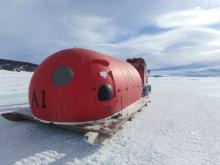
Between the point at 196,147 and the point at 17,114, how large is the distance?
198 inches

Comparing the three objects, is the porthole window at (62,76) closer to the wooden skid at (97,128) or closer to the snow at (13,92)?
the wooden skid at (97,128)

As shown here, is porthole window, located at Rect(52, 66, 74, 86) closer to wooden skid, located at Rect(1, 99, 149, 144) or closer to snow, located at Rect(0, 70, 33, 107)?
wooden skid, located at Rect(1, 99, 149, 144)

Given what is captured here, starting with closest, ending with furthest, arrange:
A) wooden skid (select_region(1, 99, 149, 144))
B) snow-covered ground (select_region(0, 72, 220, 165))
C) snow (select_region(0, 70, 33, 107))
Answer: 1. snow-covered ground (select_region(0, 72, 220, 165))
2. wooden skid (select_region(1, 99, 149, 144))
3. snow (select_region(0, 70, 33, 107))

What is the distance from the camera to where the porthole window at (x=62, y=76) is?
5.54m

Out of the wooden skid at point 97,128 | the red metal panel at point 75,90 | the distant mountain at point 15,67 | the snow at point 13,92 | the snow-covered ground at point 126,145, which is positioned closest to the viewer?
the snow-covered ground at point 126,145

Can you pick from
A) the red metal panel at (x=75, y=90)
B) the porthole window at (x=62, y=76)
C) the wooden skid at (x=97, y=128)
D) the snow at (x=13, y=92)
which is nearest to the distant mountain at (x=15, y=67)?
the snow at (x=13, y=92)

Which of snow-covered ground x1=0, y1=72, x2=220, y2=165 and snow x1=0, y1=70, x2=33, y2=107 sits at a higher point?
snow x1=0, y1=70, x2=33, y2=107

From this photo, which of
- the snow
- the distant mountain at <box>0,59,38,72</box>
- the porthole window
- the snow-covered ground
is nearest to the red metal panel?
the porthole window

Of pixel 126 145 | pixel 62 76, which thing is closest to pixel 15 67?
pixel 62 76

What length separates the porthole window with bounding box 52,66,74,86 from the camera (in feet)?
18.2

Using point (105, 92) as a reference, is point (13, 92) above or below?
below

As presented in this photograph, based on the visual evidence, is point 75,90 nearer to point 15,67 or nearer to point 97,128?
point 97,128

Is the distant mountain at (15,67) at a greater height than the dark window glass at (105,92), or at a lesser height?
greater

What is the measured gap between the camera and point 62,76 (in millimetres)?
5594
